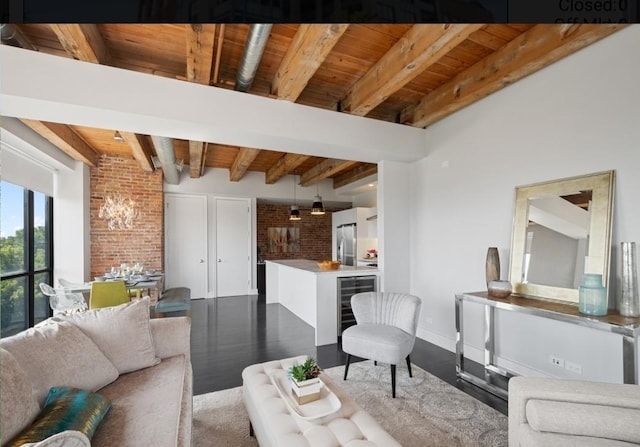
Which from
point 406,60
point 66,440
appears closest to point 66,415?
point 66,440

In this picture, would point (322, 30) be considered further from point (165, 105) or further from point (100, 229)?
point (100, 229)

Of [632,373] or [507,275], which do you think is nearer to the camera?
[632,373]

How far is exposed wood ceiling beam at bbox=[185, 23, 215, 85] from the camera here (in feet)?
7.01

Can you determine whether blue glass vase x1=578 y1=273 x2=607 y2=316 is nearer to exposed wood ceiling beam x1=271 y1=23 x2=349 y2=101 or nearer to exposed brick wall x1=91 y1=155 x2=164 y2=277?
exposed wood ceiling beam x1=271 y1=23 x2=349 y2=101

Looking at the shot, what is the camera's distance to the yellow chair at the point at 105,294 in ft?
12.5

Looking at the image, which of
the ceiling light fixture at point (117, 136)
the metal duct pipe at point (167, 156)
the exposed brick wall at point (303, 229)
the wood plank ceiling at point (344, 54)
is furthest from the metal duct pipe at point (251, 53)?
the exposed brick wall at point (303, 229)

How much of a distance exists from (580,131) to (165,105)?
3605 mm

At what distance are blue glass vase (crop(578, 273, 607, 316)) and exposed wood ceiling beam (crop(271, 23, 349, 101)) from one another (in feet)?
8.15

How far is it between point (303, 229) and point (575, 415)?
26.6 feet

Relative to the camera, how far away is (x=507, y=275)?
119 inches

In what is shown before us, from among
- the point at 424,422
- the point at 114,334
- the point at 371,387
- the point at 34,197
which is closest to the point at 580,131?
the point at 424,422

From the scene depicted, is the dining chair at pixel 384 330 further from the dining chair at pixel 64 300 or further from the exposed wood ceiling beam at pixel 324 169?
the dining chair at pixel 64 300

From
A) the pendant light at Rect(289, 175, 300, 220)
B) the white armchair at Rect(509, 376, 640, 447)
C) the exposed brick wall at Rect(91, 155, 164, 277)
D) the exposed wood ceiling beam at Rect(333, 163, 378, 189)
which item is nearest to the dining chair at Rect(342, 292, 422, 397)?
the white armchair at Rect(509, 376, 640, 447)

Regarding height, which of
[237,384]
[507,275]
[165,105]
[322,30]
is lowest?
[237,384]
